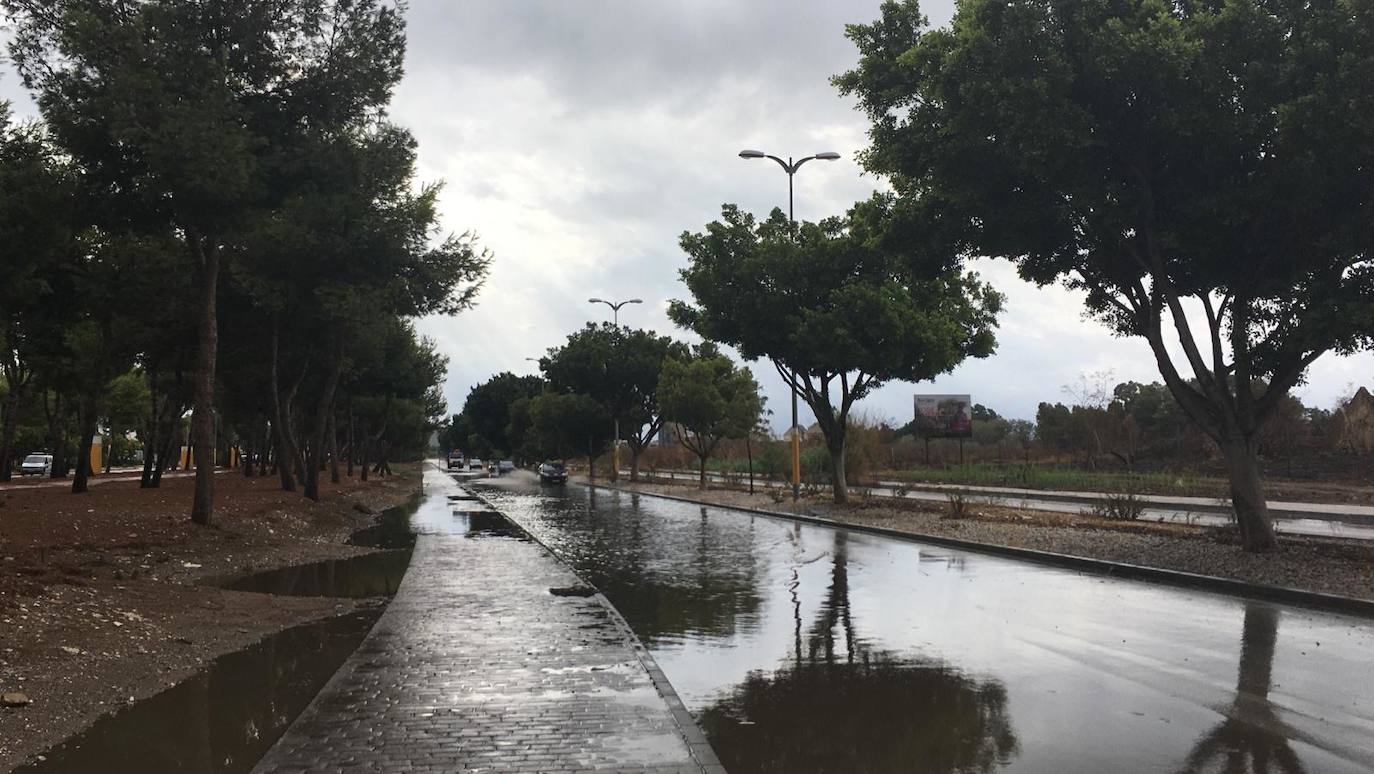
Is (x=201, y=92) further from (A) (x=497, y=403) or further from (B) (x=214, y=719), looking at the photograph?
(A) (x=497, y=403)

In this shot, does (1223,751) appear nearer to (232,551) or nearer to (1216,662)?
(1216,662)

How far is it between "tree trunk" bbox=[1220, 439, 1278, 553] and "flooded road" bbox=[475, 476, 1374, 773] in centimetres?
304

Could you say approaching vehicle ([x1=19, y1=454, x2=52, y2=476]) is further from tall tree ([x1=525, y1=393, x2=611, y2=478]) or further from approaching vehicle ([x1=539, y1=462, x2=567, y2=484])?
tall tree ([x1=525, y1=393, x2=611, y2=478])

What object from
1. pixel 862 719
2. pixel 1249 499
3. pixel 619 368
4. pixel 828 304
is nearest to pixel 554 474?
pixel 619 368

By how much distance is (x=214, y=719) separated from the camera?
21.5 feet

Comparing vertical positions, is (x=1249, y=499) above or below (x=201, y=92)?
below

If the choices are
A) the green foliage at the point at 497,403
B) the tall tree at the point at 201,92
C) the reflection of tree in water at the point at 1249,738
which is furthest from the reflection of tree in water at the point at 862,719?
the green foliage at the point at 497,403

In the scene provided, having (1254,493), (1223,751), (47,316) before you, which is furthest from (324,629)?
(47,316)

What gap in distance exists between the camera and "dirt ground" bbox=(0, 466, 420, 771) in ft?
22.7

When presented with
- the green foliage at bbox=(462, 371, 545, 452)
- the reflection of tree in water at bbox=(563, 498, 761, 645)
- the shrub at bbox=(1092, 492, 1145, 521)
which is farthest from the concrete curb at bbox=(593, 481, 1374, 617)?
the green foliage at bbox=(462, 371, 545, 452)

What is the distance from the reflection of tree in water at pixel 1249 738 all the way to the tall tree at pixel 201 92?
573 inches

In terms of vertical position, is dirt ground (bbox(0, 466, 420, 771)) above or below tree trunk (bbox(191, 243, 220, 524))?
below

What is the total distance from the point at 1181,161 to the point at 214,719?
14148mm

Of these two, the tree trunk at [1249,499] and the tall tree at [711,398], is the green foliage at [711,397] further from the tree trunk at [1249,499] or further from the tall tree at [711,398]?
the tree trunk at [1249,499]
